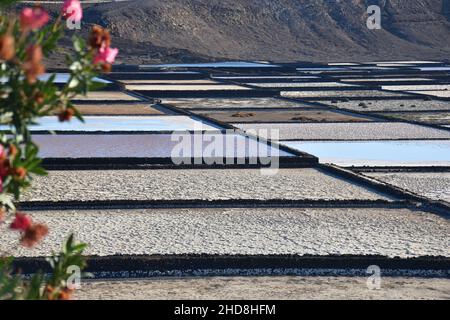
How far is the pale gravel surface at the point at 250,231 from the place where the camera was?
6703 millimetres

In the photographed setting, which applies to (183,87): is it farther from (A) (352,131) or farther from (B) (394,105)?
(A) (352,131)

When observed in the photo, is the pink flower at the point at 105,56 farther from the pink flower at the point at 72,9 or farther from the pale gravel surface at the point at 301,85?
the pale gravel surface at the point at 301,85

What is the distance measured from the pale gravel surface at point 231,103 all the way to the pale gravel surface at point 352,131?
351 centimetres

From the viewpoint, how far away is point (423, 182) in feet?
32.9

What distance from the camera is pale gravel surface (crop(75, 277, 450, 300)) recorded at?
554cm

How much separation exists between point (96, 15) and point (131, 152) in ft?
110

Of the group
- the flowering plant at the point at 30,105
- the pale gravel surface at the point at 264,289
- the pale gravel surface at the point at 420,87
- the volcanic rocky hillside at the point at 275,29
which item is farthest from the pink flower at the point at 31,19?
the volcanic rocky hillside at the point at 275,29

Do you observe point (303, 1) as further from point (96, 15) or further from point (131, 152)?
point (131, 152)

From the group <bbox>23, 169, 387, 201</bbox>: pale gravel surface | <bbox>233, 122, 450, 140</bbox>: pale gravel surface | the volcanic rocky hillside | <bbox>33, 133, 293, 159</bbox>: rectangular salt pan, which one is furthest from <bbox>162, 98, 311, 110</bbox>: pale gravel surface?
the volcanic rocky hillside

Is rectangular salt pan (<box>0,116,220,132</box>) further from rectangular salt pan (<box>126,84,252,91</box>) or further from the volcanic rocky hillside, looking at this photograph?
the volcanic rocky hillside

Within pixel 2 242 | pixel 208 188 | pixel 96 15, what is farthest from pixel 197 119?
pixel 96 15

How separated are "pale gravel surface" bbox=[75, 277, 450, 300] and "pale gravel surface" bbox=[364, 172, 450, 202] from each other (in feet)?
10.5

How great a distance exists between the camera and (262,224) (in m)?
7.71

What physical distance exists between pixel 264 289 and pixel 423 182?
4583mm
